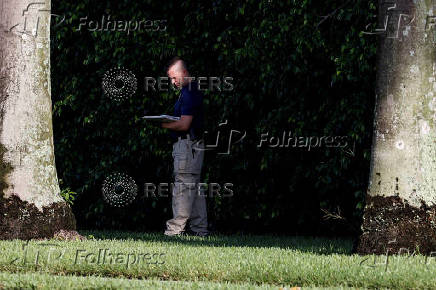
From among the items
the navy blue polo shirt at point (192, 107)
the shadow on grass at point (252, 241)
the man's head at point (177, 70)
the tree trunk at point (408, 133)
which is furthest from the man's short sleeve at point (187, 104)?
the tree trunk at point (408, 133)

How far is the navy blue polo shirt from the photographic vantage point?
33.5ft

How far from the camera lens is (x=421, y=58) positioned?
26.5 ft

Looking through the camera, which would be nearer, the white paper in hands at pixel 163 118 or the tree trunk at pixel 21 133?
the tree trunk at pixel 21 133

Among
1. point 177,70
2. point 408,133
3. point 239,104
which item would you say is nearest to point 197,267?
point 408,133

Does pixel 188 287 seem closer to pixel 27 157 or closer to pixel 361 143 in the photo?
pixel 27 157

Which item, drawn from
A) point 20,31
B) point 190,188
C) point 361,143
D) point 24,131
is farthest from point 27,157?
point 361,143

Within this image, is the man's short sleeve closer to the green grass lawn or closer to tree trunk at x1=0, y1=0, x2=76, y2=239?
tree trunk at x1=0, y1=0, x2=76, y2=239

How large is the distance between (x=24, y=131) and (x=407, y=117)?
411 centimetres

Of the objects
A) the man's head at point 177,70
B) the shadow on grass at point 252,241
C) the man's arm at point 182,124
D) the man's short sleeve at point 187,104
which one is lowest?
the shadow on grass at point 252,241

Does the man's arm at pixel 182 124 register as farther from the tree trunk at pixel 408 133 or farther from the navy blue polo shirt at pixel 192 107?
the tree trunk at pixel 408 133

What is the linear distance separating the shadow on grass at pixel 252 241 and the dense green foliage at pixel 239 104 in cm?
42

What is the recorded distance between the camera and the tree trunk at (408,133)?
26.5 feet

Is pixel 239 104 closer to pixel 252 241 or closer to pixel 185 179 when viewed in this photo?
pixel 185 179

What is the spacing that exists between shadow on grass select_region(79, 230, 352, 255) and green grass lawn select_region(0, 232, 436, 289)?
0.37 m
